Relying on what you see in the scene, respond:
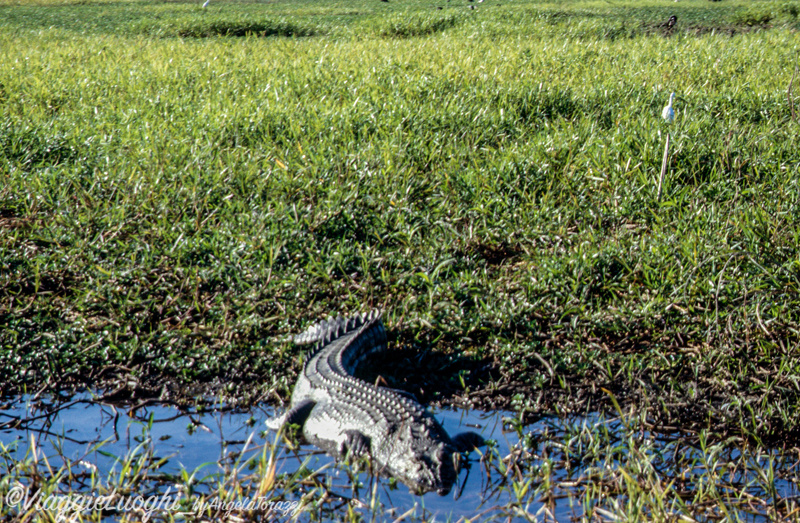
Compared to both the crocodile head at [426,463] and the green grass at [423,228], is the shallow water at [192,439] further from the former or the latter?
the green grass at [423,228]

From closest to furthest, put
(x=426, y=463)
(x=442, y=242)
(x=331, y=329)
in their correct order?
(x=426, y=463)
(x=331, y=329)
(x=442, y=242)

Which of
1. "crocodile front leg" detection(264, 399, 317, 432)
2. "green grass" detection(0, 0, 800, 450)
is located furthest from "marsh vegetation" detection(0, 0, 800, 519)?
"crocodile front leg" detection(264, 399, 317, 432)

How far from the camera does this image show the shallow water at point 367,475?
228cm

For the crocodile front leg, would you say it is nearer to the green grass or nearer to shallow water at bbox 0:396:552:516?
shallow water at bbox 0:396:552:516

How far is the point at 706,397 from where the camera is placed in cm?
283

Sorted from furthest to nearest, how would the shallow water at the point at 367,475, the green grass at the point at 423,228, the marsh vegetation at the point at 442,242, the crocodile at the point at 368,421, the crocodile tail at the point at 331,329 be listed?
the crocodile tail at the point at 331,329
the green grass at the point at 423,228
the marsh vegetation at the point at 442,242
the crocodile at the point at 368,421
the shallow water at the point at 367,475

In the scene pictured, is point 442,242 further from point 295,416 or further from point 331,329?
point 295,416

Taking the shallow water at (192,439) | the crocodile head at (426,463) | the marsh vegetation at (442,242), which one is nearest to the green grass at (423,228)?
the marsh vegetation at (442,242)

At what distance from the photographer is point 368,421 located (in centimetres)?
260

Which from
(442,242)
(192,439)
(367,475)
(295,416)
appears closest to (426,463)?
(367,475)

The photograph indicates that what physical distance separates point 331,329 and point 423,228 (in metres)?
1.04

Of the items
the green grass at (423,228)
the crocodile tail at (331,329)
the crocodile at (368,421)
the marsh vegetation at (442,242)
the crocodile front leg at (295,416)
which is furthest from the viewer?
the crocodile tail at (331,329)

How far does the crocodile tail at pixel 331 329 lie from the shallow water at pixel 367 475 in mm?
406

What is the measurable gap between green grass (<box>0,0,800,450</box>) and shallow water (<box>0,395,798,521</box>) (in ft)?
0.54
